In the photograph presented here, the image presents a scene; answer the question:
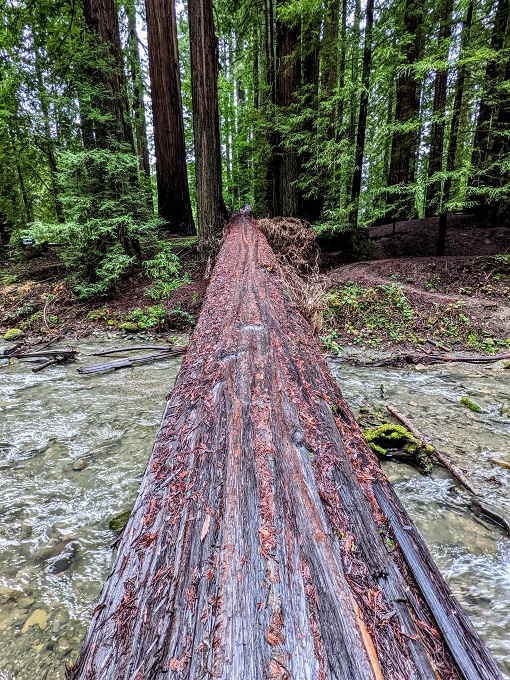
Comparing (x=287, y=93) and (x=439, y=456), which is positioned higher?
(x=287, y=93)

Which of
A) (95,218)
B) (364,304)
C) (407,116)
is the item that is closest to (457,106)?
(407,116)

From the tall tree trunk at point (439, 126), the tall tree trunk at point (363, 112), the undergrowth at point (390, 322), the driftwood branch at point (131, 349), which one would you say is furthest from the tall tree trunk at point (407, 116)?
the driftwood branch at point (131, 349)

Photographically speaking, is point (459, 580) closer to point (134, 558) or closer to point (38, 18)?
point (134, 558)

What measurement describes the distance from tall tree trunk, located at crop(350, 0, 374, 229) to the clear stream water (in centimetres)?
445

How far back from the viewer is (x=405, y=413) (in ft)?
9.05

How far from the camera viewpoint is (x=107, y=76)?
529 cm

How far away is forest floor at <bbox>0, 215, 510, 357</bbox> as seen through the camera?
15.1ft

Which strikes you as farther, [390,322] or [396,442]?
[390,322]

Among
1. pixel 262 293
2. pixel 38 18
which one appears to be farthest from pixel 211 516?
pixel 38 18

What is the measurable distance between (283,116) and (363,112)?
196cm

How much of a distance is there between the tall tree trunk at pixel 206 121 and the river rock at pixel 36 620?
19.2ft

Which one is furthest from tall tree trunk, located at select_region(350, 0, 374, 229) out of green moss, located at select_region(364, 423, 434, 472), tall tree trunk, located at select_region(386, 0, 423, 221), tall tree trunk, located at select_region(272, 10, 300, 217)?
green moss, located at select_region(364, 423, 434, 472)

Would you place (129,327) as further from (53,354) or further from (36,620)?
(36,620)

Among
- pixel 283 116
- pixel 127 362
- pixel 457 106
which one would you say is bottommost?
pixel 127 362
